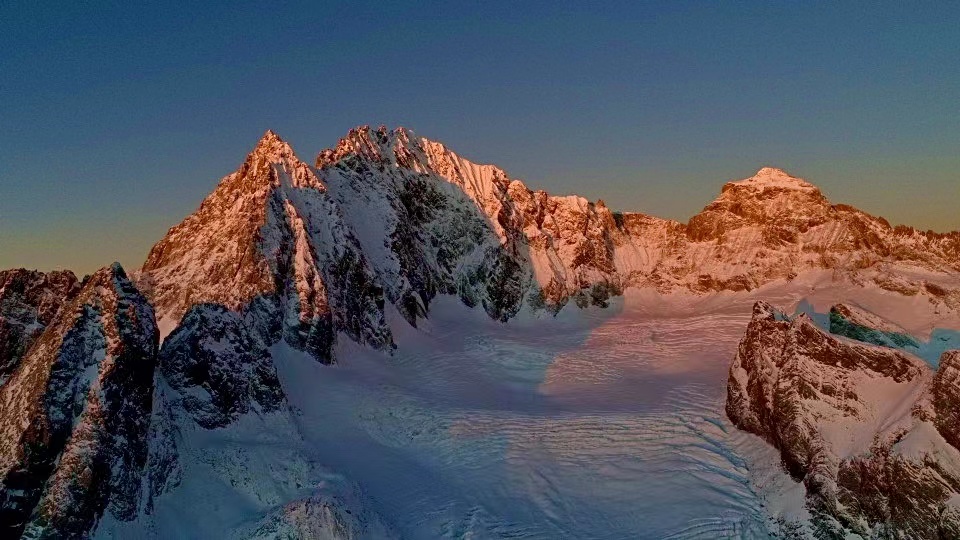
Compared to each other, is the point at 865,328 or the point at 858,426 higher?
the point at 865,328

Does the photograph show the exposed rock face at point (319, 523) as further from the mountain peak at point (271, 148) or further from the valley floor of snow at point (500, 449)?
the mountain peak at point (271, 148)

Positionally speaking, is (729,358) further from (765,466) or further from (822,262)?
(822,262)

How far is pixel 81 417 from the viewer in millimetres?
25578

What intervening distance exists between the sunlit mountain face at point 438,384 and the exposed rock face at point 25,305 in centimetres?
16

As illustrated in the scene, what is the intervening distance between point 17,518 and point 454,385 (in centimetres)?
3172

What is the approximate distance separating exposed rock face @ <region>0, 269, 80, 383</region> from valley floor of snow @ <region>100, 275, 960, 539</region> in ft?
44.8

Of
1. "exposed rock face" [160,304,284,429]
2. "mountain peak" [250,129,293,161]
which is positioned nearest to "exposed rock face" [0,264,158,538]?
"exposed rock face" [160,304,284,429]

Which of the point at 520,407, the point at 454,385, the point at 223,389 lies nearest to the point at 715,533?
the point at 520,407

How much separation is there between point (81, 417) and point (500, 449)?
23660 mm

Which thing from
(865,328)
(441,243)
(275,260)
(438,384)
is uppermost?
(441,243)

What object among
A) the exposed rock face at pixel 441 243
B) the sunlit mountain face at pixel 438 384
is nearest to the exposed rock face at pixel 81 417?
the sunlit mountain face at pixel 438 384

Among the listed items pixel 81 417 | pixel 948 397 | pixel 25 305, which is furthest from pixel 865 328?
pixel 25 305

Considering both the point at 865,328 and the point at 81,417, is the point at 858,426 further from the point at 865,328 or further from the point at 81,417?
the point at 81,417

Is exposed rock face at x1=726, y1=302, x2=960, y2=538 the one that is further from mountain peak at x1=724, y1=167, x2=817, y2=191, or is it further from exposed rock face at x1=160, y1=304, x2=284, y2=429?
mountain peak at x1=724, y1=167, x2=817, y2=191
